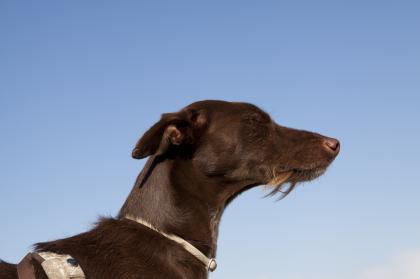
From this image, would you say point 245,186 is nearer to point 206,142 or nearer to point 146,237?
point 206,142

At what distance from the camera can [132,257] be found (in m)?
6.07

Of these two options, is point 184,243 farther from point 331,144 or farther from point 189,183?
point 331,144

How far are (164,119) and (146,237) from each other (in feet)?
4.52

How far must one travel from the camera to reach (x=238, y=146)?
24.0 ft

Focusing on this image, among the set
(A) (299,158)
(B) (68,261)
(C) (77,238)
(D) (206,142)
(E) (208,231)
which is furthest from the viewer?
(A) (299,158)

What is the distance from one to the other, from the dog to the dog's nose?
14 millimetres

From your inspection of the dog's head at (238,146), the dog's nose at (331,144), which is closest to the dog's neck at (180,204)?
the dog's head at (238,146)

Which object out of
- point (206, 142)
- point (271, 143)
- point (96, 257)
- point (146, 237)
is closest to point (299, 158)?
point (271, 143)

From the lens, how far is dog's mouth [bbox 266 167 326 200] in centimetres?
753

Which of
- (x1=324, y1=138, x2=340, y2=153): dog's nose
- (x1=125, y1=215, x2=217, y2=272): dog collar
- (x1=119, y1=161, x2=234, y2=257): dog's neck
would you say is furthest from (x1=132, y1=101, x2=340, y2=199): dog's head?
(x1=125, y1=215, x2=217, y2=272): dog collar

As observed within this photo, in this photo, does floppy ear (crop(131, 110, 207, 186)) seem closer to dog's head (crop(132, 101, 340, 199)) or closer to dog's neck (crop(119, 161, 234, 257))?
dog's head (crop(132, 101, 340, 199))

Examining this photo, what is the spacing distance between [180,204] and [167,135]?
0.79 meters

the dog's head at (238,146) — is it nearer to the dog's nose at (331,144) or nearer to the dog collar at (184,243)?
the dog's nose at (331,144)

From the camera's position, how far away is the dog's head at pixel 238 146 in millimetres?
6910
